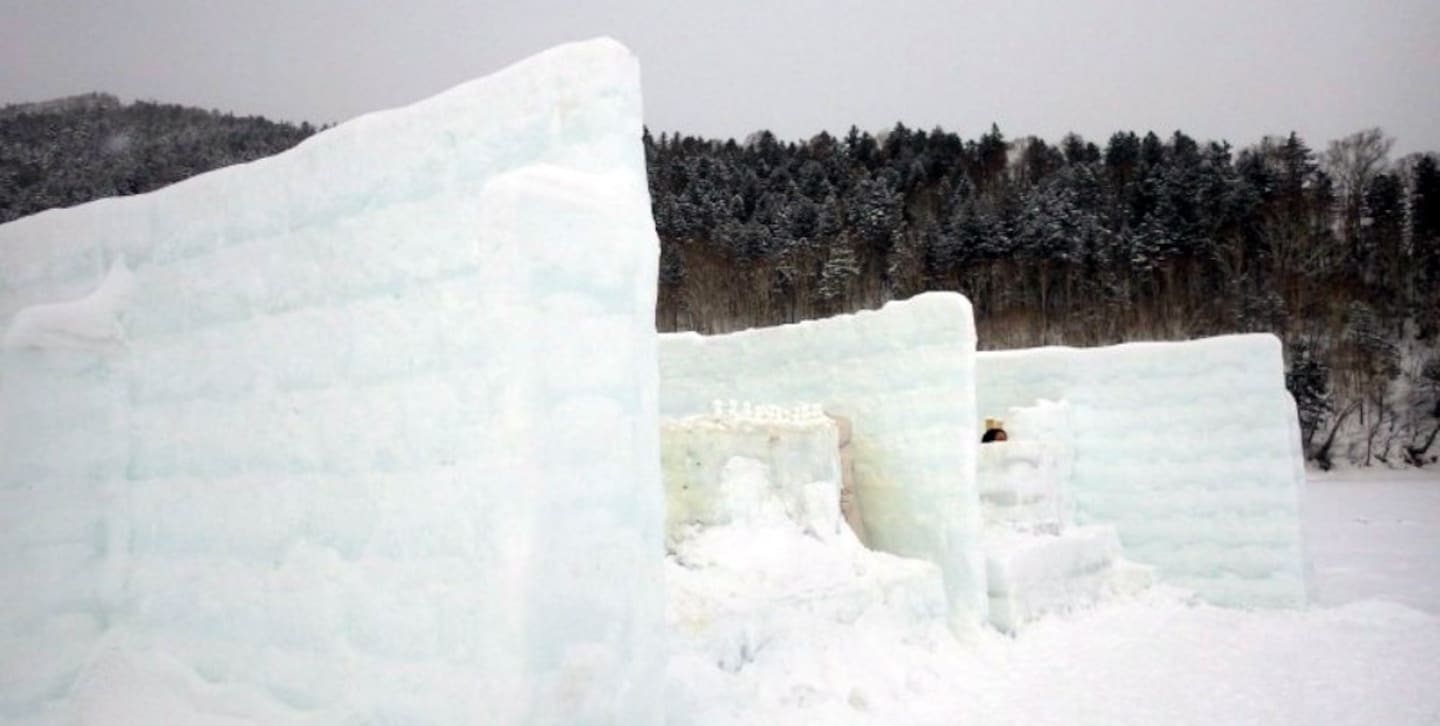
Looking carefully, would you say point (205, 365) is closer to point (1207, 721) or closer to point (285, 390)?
point (285, 390)

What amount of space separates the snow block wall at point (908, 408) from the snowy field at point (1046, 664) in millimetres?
873

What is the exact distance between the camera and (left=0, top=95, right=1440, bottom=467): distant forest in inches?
1313

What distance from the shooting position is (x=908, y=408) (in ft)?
28.0

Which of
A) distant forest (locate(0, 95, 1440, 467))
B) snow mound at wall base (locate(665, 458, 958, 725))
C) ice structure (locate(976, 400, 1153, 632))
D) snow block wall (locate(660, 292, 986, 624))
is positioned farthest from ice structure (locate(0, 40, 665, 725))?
distant forest (locate(0, 95, 1440, 467))

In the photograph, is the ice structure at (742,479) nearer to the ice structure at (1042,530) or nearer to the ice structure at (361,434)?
the ice structure at (1042,530)

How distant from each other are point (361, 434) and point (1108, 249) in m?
39.7

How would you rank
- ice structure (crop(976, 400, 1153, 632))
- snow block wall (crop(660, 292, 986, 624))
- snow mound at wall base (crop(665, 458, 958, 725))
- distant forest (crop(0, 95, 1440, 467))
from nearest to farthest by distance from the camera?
snow mound at wall base (crop(665, 458, 958, 725)), snow block wall (crop(660, 292, 986, 624)), ice structure (crop(976, 400, 1153, 632)), distant forest (crop(0, 95, 1440, 467))

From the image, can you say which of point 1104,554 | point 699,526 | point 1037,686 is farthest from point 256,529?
point 1104,554

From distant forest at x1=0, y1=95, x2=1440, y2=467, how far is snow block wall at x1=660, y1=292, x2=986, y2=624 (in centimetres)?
2794

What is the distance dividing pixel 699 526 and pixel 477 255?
4.21 m

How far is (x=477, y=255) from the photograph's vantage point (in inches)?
135

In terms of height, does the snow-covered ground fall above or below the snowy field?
below

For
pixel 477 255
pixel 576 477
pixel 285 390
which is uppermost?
pixel 477 255

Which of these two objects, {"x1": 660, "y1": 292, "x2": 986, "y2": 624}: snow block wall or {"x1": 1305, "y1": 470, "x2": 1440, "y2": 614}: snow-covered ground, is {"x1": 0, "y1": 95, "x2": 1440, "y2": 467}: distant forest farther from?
{"x1": 660, "y1": 292, "x2": 986, "y2": 624}: snow block wall
